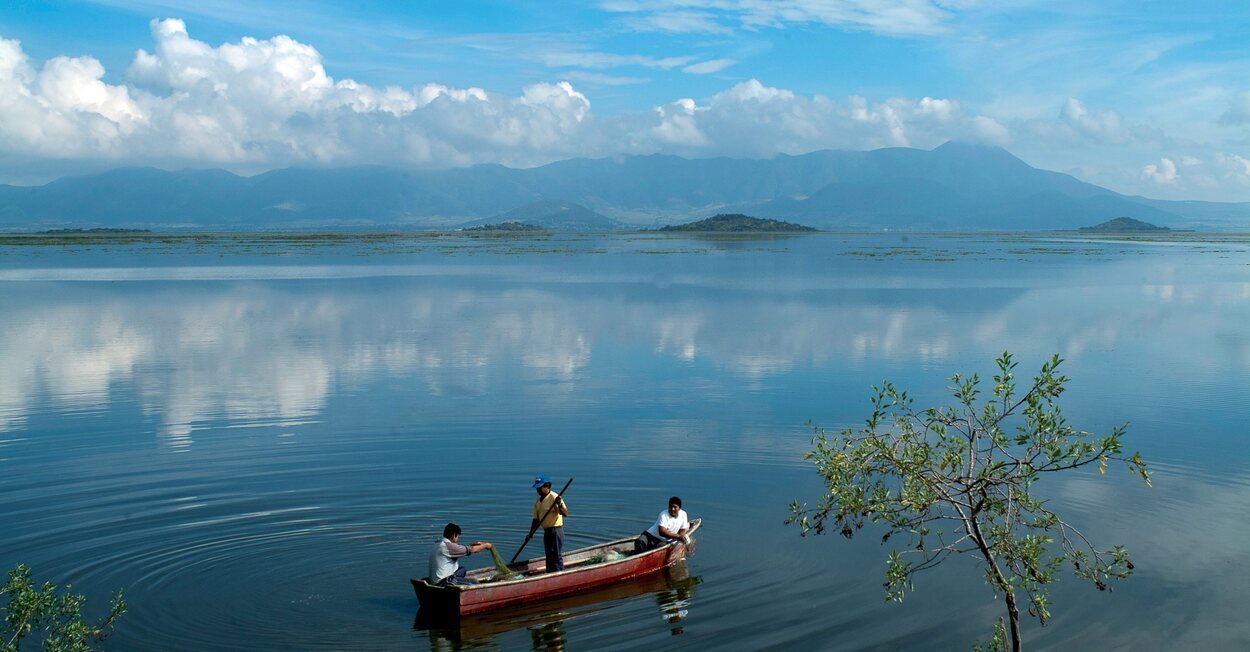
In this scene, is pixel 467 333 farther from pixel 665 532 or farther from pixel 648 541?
pixel 665 532

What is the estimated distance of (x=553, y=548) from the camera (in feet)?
51.8

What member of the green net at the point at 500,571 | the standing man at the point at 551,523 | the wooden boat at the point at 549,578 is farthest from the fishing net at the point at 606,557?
the green net at the point at 500,571

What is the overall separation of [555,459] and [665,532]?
639 centimetres

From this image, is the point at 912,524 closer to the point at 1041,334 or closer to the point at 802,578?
the point at 802,578

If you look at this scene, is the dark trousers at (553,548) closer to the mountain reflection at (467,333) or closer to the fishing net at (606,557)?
the fishing net at (606,557)

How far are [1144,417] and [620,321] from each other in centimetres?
2485

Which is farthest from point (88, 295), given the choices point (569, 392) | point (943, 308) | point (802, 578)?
point (802, 578)

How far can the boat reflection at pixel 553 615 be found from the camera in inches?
556

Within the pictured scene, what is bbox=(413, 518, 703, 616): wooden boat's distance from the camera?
47.5 feet

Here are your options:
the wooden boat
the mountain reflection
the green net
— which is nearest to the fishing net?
the wooden boat

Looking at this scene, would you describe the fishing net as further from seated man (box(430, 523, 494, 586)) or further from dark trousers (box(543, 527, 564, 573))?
seated man (box(430, 523, 494, 586))

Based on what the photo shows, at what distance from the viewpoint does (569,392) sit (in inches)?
1166

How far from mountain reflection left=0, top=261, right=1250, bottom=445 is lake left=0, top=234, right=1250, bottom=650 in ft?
0.86

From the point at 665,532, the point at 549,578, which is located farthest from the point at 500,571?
the point at 665,532
